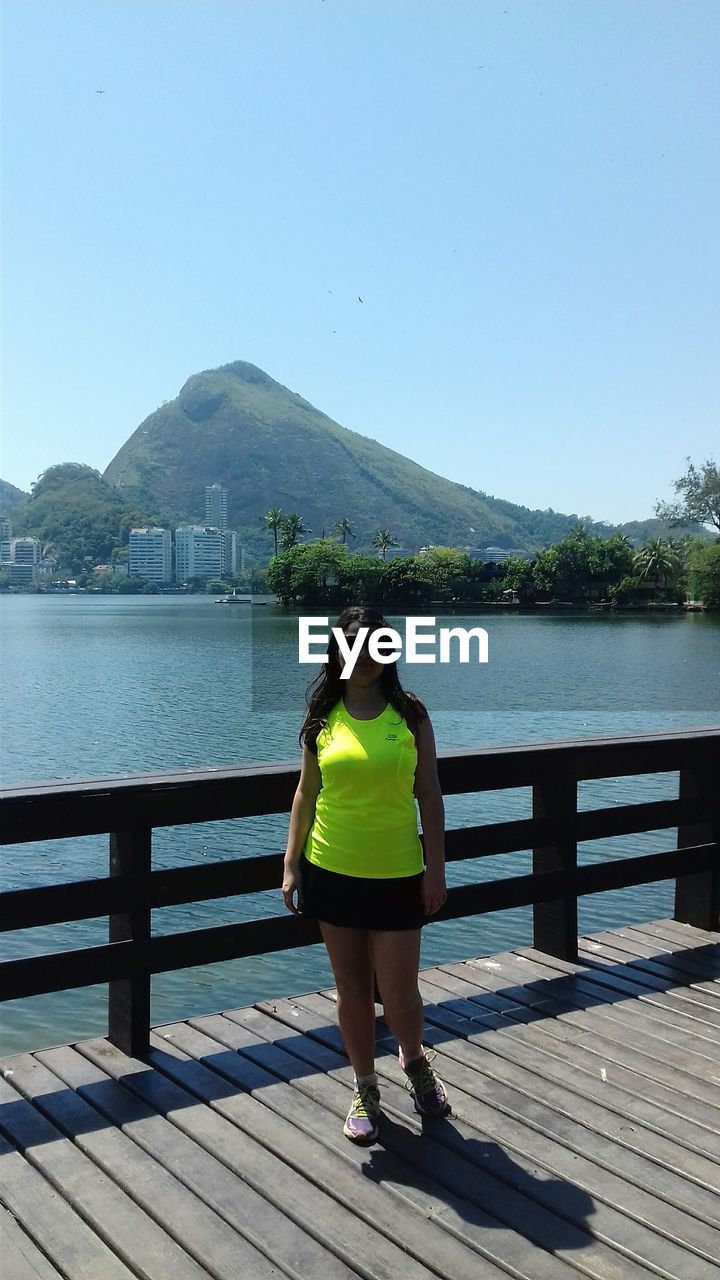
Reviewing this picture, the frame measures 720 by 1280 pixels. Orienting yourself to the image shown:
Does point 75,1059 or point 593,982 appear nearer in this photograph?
point 75,1059

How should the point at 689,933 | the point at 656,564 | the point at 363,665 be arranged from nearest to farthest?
the point at 363,665 < the point at 689,933 < the point at 656,564

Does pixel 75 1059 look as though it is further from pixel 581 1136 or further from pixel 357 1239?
pixel 581 1136

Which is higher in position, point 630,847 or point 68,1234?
point 68,1234

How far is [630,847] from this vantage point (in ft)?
44.6

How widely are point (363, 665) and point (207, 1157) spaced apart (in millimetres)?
1358

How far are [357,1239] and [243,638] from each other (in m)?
76.8

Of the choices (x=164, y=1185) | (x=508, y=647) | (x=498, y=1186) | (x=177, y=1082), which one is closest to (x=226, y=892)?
(x=177, y=1082)

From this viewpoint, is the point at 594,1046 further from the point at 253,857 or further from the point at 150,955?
the point at 150,955

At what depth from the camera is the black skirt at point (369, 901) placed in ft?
9.90

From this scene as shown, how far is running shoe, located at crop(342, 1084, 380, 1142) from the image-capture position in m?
3.03

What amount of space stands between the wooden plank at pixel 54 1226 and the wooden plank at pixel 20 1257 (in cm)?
2

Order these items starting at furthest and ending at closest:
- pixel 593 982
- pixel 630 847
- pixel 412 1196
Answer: pixel 630 847 < pixel 593 982 < pixel 412 1196

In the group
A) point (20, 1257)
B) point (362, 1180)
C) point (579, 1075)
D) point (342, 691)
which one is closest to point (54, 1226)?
point (20, 1257)

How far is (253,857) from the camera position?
3.50 m
